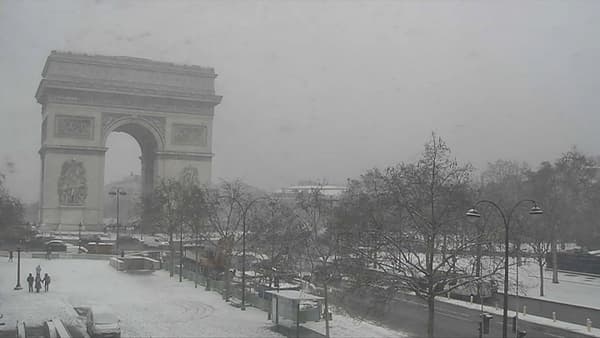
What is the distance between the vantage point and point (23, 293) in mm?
14109

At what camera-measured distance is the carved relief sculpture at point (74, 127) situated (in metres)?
35.5

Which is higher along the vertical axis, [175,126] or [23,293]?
[175,126]

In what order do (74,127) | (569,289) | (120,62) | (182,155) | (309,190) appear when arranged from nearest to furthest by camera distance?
(569,289)
(309,190)
(120,62)
(74,127)
(182,155)

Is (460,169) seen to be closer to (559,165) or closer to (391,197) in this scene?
(391,197)

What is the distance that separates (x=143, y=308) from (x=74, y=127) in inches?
939

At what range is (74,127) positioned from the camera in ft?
118

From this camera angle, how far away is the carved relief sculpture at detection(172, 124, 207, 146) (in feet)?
127

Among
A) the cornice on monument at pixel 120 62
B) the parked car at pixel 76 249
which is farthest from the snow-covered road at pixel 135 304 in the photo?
the cornice on monument at pixel 120 62

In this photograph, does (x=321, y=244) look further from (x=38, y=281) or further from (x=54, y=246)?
(x=54, y=246)

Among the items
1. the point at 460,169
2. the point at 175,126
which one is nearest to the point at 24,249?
the point at 460,169

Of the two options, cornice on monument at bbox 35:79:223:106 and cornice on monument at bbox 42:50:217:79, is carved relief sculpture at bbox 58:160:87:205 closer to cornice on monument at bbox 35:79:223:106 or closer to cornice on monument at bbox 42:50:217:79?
cornice on monument at bbox 35:79:223:106

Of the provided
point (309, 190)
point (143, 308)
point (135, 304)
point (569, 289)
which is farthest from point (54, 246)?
point (569, 289)

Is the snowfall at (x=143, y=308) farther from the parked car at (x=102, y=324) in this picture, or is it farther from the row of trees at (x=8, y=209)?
the row of trees at (x=8, y=209)

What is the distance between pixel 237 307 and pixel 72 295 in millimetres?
3565
